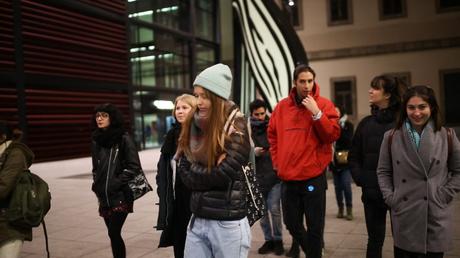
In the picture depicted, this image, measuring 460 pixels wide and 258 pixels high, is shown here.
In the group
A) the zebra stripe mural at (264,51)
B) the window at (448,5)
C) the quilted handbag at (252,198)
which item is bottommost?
the quilted handbag at (252,198)

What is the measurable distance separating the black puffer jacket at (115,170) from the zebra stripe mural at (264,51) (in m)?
Answer: 3.58

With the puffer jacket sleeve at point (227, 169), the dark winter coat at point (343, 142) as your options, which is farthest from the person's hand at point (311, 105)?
the dark winter coat at point (343, 142)

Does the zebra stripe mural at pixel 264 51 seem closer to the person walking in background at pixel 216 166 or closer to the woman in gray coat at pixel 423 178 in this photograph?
the woman in gray coat at pixel 423 178

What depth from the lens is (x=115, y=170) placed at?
4.14 metres

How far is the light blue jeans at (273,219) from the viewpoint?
5.00 meters

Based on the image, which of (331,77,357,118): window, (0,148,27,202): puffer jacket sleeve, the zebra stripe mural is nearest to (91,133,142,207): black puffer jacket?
(0,148,27,202): puffer jacket sleeve

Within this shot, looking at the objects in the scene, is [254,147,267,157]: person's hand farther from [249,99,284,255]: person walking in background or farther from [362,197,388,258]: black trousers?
[362,197,388,258]: black trousers

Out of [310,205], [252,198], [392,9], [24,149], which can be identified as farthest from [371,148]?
[392,9]

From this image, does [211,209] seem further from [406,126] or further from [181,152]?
[406,126]

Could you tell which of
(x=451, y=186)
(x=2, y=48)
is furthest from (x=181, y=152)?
(x=2, y=48)

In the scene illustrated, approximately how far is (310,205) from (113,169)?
1710 millimetres

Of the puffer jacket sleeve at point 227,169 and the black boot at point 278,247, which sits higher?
the puffer jacket sleeve at point 227,169

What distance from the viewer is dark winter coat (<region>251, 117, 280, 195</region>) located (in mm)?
5051

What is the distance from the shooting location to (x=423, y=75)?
23109 mm
